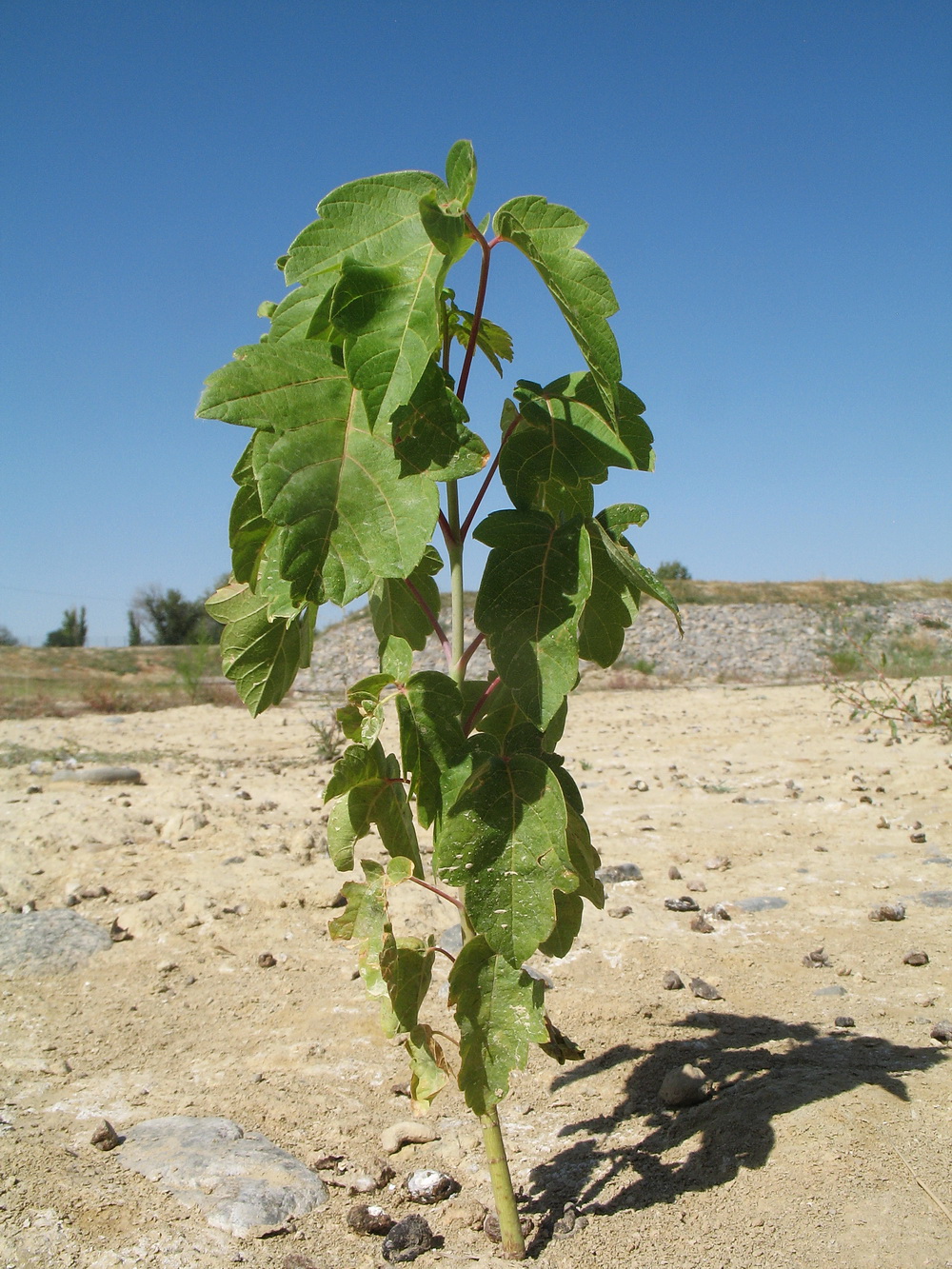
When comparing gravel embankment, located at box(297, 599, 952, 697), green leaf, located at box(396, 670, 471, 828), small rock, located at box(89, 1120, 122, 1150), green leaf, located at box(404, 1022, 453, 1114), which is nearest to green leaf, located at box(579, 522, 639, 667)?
green leaf, located at box(396, 670, 471, 828)

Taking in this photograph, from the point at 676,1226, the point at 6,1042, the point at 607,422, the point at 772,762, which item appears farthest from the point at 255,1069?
the point at 772,762

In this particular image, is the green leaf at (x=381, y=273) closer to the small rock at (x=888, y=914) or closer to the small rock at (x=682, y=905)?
the small rock at (x=682, y=905)

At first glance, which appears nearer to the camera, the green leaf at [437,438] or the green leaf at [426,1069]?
the green leaf at [437,438]

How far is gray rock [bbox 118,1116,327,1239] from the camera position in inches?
71.5

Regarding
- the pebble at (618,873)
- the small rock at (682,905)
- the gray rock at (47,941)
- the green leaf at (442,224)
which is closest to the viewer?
the green leaf at (442,224)

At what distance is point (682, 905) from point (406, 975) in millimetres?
2315

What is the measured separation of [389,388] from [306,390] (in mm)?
175

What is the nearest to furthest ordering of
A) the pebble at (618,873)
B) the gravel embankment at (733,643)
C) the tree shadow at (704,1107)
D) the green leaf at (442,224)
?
the green leaf at (442,224) < the tree shadow at (704,1107) < the pebble at (618,873) < the gravel embankment at (733,643)

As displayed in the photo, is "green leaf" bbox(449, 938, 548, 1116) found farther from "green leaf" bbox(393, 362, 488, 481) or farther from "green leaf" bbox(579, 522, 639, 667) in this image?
"green leaf" bbox(393, 362, 488, 481)

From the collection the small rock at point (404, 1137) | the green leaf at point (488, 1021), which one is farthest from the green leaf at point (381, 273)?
the small rock at point (404, 1137)

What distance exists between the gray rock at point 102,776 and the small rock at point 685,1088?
4.47 metres

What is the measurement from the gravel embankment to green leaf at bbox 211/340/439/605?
1174cm

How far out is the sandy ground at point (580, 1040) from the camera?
5.64ft

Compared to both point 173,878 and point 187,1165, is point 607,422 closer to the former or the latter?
point 187,1165
